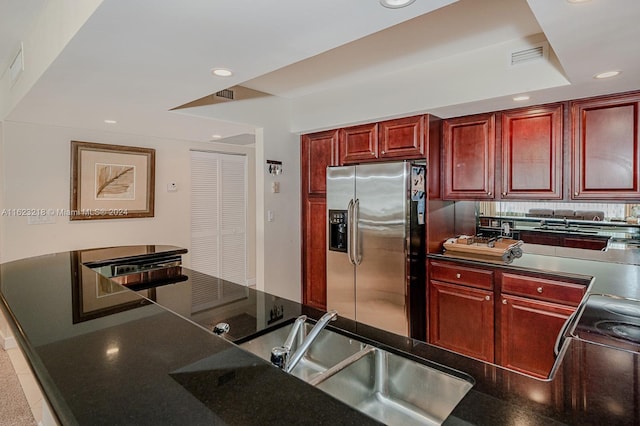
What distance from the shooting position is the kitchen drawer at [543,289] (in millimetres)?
2342

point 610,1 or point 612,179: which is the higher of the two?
point 610,1

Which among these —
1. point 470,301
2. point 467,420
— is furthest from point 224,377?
point 470,301

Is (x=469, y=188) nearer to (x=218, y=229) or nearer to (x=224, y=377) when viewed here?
(x=224, y=377)

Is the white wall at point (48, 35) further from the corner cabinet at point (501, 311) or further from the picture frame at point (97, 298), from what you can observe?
the corner cabinet at point (501, 311)

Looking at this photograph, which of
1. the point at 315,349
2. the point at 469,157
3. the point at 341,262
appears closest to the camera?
the point at 315,349

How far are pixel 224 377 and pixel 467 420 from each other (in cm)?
51

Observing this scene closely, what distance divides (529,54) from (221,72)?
6.56 ft

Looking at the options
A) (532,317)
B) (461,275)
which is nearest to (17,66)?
(461,275)

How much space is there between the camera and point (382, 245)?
3164mm

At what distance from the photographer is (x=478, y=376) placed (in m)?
0.99

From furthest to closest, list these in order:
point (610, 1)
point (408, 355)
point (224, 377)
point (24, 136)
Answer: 1. point (24, 136)
2. point (610, 1)
3. point (408, 355)
4. point (224, 377)

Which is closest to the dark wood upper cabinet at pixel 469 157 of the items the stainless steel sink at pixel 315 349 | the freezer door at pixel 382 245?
the freezer door at pixel 382 245

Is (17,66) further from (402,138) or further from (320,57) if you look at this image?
(402,138)

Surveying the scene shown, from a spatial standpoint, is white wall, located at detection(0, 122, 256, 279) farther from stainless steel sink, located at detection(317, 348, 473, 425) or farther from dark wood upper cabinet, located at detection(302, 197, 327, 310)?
stainless steel sink, located at detection(317, 348, 473, 425)
